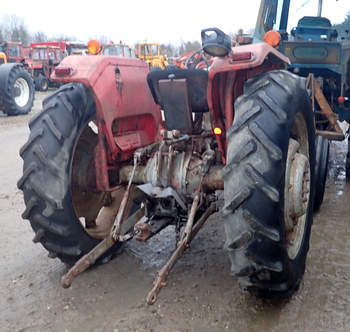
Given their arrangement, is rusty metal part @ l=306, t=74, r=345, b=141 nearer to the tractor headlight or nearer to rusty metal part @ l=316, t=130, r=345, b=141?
rusty metal part @ l=316, t=130, r=345, b=141

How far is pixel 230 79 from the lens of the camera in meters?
2.63

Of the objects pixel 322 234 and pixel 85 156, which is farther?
pixel 322 234

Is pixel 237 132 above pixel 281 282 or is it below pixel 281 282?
above

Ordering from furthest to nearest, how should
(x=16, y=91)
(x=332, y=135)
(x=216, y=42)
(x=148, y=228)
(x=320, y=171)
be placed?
1. (x=16, y=91)
2. (x=332, y=135)
3. (x=320, y=171)
4. (x=148, y=228)
5. (x=216, y=42)

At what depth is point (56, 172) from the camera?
266 cm

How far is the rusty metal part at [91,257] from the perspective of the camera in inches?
99.0

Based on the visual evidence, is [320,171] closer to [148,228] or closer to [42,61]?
[148,228]

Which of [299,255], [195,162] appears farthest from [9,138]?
[299,255]

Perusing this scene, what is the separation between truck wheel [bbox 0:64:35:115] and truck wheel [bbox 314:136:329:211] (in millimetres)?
10118

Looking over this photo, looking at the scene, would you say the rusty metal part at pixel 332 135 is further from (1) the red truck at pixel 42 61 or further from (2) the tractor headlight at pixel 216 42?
(1) the red truck at pixel 42 61

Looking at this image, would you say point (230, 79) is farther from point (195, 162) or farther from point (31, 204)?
point (31, 204)

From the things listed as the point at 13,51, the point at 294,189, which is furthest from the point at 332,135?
the point at 13,51

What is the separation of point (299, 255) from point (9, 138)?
26.7 ft

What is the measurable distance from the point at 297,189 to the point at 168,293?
3.77ft
